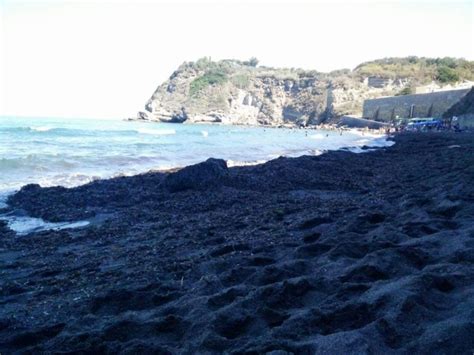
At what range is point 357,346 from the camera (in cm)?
227

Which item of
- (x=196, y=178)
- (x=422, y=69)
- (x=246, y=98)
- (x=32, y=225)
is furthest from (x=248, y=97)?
(x=32, y=225)

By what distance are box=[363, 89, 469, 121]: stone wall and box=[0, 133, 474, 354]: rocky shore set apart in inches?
2134

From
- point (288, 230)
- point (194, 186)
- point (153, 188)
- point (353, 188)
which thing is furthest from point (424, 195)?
point (153, 188)

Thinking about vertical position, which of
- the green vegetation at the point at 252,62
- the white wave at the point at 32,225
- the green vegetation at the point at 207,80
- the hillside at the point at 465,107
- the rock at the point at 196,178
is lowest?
the white wave at the point at 32,225

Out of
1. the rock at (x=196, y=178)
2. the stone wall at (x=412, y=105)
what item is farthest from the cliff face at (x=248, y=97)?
the rock at (x=196, y=178)

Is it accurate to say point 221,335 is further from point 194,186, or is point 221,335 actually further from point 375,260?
point 194,186

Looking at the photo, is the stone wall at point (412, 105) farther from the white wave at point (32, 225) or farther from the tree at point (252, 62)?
the tree at point (252, 62)

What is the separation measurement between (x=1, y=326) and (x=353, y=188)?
329 inches

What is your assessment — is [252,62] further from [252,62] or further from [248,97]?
[248,97]

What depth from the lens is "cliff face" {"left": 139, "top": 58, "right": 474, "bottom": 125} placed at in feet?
385

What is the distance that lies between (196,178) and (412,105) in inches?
2447

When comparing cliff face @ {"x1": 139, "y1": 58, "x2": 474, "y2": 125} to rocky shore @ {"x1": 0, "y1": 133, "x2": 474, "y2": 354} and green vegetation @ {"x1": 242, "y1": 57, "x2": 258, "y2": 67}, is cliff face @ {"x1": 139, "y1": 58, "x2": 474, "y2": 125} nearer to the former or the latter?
green vegetation @ {"x1": 242, "y1": 57, "x2": 258, "y2": 67}

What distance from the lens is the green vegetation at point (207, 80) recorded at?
131125 millimetres

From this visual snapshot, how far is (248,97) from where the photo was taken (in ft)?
425
